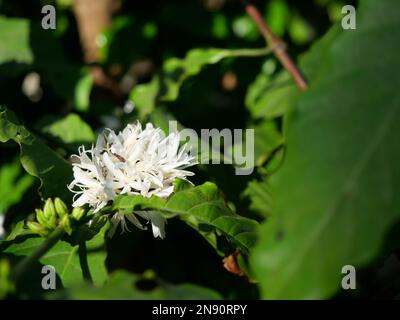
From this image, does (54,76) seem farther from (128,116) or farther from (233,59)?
(233,59)

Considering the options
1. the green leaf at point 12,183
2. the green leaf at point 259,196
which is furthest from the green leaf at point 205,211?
the green leaf at point 12,183

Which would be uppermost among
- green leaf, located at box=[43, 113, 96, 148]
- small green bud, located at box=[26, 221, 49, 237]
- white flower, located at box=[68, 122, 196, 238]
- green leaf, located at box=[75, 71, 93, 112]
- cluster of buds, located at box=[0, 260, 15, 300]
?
green leaf, located at box=[75, 71, 93, 112]

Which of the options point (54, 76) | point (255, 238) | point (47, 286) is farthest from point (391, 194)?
point (54, 76)

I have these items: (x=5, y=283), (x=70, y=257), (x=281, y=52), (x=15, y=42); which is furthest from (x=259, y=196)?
(x=15, y=42)

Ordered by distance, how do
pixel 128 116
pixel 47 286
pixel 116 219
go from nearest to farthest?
1. pixel 47 286
2. pixel 116 219
3. pixel 128 116

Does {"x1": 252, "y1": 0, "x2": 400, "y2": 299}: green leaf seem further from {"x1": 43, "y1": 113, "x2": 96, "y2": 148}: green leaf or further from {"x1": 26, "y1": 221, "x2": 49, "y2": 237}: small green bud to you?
{"x1": 43, "y1": 113, "x2": 96, "y2": 148}: green leaf

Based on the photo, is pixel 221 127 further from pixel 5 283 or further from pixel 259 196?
pixel 5 283

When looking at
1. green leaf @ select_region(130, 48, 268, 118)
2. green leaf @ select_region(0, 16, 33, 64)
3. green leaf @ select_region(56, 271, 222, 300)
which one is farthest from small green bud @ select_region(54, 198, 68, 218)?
green leaf @ select_region(0, 16, 33, 64)
